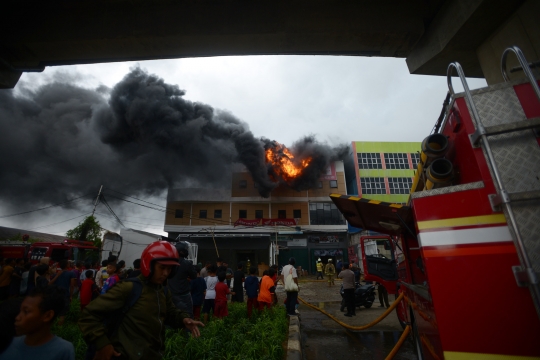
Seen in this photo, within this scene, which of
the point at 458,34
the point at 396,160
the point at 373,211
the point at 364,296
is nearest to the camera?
the point at 373,211

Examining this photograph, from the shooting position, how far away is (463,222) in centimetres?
197

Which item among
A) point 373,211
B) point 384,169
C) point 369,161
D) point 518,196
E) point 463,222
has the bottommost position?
point 463,222

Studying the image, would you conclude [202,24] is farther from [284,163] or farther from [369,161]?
[369,161]

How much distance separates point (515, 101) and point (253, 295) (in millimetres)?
6265

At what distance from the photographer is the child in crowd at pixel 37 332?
5.02ft

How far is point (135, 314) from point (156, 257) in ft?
1.44

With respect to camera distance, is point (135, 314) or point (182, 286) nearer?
point (135, 314)

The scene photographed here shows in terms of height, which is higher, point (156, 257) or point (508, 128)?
point (508, 128)

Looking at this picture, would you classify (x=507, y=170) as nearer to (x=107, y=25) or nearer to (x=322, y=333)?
(x=322, y=333)

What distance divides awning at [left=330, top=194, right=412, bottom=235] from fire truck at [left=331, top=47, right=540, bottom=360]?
108 cm

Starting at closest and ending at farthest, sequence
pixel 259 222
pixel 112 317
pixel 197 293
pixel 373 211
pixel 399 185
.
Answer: pixel 112 317 < pixel 373 211 < pixel 197 293 < pixel 259 222 < pixel 399 185

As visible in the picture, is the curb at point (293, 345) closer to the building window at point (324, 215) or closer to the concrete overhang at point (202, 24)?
the concrete overhang at point (202, 24)

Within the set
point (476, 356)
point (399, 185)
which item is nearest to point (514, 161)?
point (476, 356)

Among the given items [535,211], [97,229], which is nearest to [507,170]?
[535,211]
